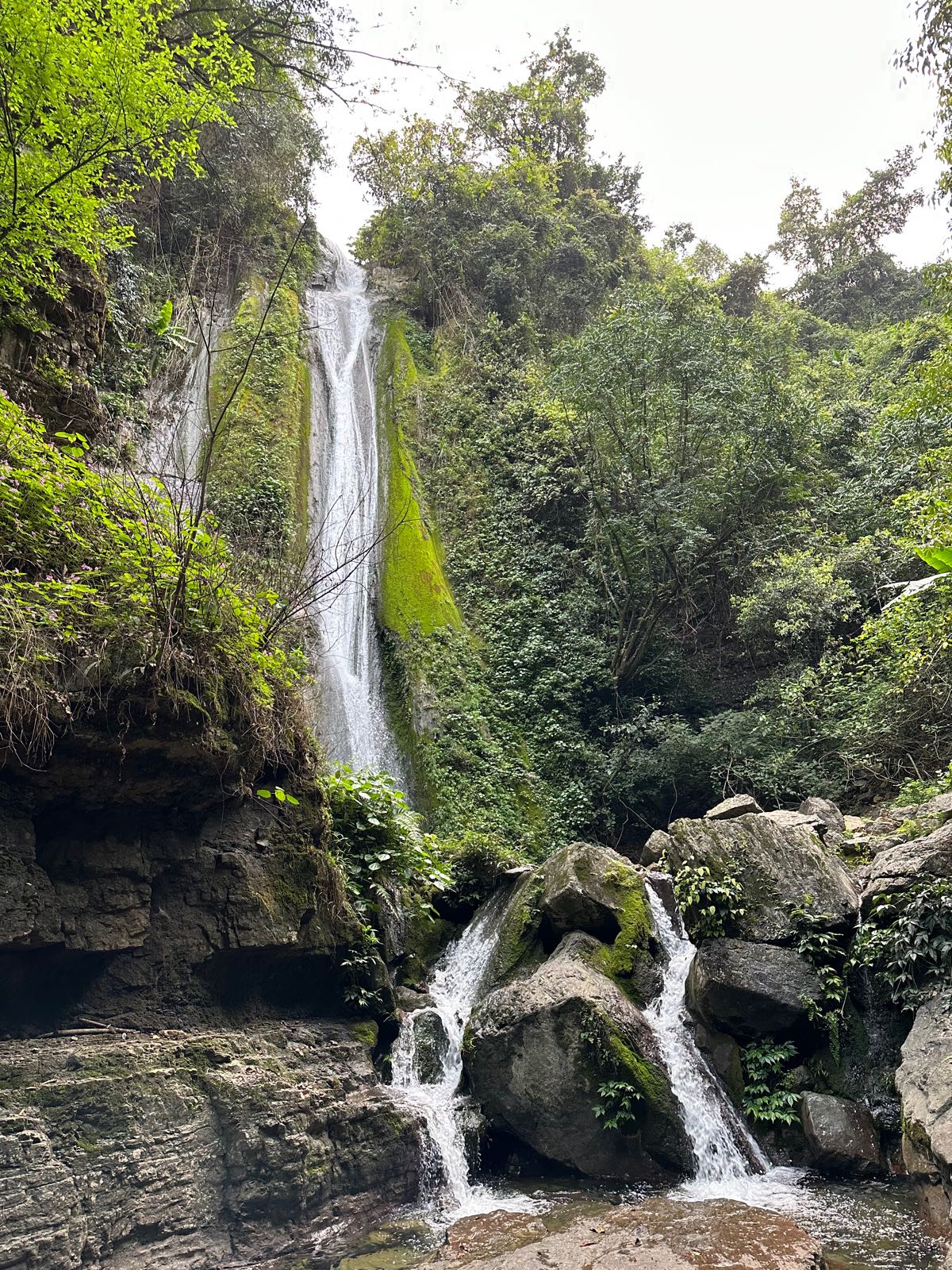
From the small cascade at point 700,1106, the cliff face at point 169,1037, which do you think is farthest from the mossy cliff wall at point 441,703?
the cliff face at point 169,1037

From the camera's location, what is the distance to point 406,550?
49.7 feet

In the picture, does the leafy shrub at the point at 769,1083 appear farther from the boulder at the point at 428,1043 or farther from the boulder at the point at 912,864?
the boulder at the point at 428,1043

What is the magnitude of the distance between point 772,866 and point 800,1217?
297 cm

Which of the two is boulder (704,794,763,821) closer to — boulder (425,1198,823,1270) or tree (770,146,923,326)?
boulder (425,1198,823,1270)

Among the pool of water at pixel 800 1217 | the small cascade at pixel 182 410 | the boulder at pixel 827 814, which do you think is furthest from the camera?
the small cascade at pixel 182 410

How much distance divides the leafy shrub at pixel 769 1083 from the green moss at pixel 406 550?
339 inches

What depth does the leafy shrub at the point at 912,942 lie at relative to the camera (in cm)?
598

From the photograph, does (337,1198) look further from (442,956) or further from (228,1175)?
(442,956)

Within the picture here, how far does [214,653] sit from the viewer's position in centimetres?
A: 526

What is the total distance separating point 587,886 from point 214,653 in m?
4.63

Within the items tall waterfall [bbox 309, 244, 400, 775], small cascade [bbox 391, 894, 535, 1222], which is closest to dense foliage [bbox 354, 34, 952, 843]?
tall waterfall [bbox 309, 244, 400, 775]

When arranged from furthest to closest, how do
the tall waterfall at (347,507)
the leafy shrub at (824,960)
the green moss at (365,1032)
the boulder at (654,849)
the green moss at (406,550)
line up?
1. the green moss at (406,550)
2. the tall waterfall at (347,507)
3. the boulder at (654,849)
4. the leafy shrub at (824,960)
5. the green moss at (365,1032)

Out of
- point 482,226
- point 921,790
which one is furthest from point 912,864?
point 482,226

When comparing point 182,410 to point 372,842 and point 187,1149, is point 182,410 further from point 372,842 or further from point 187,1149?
point 187,1149
